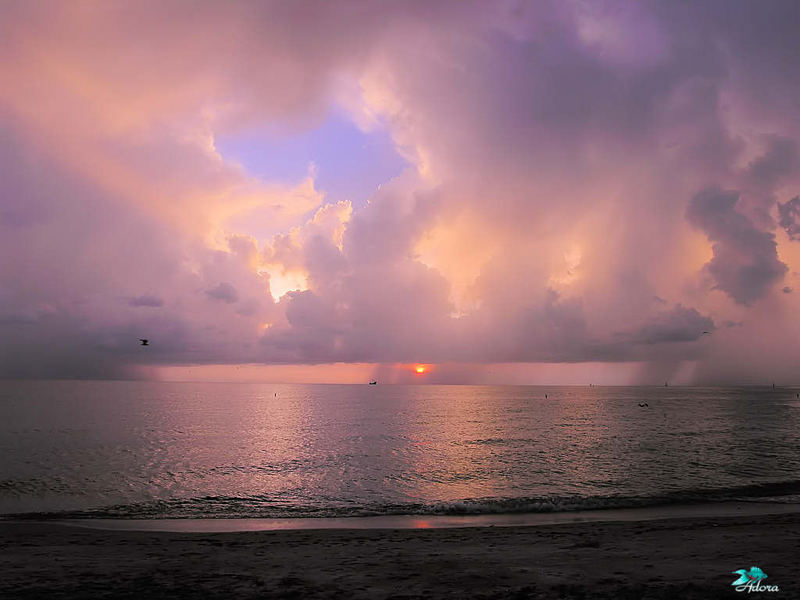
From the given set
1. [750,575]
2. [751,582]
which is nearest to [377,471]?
[750,575]

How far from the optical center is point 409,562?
1786cm

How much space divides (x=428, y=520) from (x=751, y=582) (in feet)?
56.6

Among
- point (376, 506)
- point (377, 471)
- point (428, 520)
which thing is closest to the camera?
point (428, 520)

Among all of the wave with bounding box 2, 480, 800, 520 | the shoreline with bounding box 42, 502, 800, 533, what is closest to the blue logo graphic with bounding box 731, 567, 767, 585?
the shoreline with bounding box 42, 502, 800, 533

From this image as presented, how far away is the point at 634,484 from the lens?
40.1 metres

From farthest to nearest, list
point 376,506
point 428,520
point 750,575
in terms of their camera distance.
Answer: point 376,506 < point 428,520 < point 750,575

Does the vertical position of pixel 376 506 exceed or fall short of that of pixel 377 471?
it exceeds it

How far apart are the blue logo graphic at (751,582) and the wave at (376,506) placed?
1651cm

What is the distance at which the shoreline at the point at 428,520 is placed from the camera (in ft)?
88.0

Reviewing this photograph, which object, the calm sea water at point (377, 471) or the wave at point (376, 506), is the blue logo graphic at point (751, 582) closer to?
the wave at point (376, 506)

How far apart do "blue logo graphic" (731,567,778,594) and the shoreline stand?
11756 millimetres

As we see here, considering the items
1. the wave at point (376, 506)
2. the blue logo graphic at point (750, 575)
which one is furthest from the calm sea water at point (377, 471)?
the blue logo graphic at point (750, 575)

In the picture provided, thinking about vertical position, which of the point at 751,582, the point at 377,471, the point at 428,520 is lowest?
the point at 377,471

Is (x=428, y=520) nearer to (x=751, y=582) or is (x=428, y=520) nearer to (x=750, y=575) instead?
(x=750, y=575)
